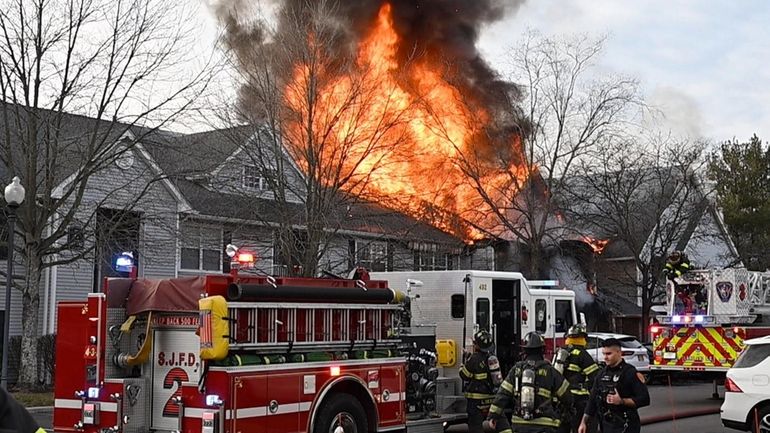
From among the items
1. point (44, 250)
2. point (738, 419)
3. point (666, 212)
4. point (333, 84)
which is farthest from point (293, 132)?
point (666, 212)

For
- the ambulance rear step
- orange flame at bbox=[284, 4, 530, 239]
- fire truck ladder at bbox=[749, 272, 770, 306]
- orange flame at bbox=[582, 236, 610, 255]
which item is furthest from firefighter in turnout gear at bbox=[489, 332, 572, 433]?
orange flame at bbox=[582, 236, 610, 255]

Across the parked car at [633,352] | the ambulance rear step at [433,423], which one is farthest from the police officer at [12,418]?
the parked car at [633,352]

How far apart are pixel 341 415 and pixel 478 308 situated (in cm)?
396

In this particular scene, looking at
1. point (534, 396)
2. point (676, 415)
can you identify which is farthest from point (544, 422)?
point (676, 415)

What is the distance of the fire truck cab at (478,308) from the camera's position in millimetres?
13609

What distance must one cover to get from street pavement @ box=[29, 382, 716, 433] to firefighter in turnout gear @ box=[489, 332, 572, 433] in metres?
6.62

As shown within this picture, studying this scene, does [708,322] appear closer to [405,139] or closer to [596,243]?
[405,139]

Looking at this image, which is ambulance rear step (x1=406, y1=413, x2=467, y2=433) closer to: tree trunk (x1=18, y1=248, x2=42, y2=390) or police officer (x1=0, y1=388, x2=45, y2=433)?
police officer (x1=0, y1=388, x2=45, y2=433)

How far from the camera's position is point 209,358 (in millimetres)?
8953

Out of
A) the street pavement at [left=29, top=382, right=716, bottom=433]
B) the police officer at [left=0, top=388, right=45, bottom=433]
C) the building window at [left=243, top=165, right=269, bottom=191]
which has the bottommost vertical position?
the street pavement at [left=29, top=382, right=716, bottom=433]

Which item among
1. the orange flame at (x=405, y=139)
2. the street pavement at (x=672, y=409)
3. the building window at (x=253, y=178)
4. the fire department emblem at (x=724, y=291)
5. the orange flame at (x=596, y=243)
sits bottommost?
the street pavement at (x=672, y=409)

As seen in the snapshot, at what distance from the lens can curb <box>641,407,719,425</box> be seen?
15.8 metres

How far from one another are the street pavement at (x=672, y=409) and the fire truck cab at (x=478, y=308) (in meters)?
1.71

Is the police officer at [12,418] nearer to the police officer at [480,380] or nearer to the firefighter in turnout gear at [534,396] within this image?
the firefighter in turnout gear at [534,396]
